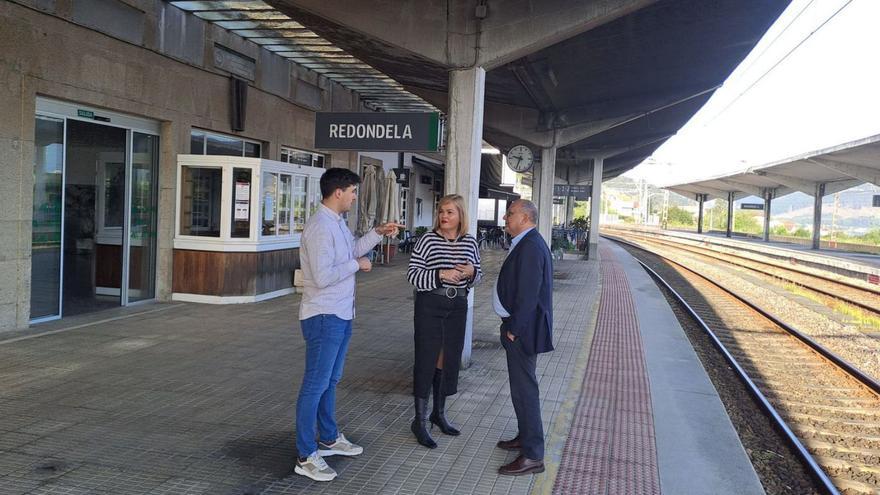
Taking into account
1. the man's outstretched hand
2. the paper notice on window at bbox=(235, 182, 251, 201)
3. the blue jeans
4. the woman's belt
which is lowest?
the blue jeans

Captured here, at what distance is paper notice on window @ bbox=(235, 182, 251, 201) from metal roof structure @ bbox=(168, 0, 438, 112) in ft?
8.65

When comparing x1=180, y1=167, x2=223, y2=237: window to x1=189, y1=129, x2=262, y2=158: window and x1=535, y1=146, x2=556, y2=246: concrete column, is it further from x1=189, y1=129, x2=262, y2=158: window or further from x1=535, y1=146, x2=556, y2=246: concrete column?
x1=535, y1=146, x2=556, y2=246: concrete column

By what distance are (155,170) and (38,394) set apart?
5.56 metres

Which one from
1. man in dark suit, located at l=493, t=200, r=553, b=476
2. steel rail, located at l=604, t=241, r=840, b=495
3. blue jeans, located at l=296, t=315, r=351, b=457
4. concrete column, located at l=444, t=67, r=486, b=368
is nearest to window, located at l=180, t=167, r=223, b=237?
concrete column, located at l=444, t=67, r=486, b=368

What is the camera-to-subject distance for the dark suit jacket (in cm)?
433

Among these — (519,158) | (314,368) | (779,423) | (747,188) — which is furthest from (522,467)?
(747,188)

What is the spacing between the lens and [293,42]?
12.3 metres

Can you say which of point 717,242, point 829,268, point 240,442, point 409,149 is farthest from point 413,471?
point 717,242

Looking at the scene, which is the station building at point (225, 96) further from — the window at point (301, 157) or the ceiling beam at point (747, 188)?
the ceiling beam at point (747, 188)

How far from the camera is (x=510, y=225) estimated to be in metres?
4.60

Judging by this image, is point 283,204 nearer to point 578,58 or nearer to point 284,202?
point 284,202

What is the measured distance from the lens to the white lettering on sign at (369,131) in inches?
294

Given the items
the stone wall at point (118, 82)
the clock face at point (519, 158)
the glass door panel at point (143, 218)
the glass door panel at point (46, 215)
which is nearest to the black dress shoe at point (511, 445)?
the stone wall at point (118, 82)

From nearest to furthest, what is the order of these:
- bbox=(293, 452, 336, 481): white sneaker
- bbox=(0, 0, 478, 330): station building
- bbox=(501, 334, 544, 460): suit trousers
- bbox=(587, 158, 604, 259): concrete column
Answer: bbox=(293, 452, 336, 481): white sneaker, bbox=(501, 334, 544, 460): suit trousers, bbox=(0, 0, 478, 330): station building, bbox=(587, 158, 604, 259): concrete column
